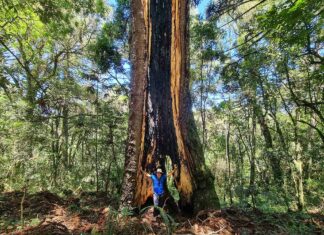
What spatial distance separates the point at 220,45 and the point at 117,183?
7733 millimetres

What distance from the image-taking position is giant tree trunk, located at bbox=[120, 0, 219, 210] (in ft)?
15.2

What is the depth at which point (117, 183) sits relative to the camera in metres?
9.35

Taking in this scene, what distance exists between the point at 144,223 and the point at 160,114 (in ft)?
5.20

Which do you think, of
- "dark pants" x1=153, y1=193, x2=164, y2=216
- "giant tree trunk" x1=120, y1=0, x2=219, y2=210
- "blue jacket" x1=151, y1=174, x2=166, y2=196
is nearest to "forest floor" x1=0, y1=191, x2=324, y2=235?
"dark pants" x1=153, y1=193, x2=164, y2=216

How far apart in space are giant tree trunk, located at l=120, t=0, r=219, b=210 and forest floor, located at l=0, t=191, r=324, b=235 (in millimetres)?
452

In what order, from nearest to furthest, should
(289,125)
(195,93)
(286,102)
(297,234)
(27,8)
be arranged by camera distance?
1. (297,234)
2. (27,8)
3. (286,102)
4. (289,125)
5. (195,93)

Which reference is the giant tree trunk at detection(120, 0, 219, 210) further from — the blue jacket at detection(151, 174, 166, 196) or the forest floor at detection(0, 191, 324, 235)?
the forest floor at detection(0, 191, 324, 235)

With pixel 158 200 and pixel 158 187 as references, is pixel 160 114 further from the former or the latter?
pixel 158 200

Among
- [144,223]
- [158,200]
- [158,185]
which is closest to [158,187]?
[158,185]

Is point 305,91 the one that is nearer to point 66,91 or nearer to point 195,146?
point 195,146

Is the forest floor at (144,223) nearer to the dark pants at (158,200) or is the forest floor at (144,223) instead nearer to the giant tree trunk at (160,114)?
the dark pants at (158,200)

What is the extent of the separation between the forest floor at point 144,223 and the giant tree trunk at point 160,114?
45 cm

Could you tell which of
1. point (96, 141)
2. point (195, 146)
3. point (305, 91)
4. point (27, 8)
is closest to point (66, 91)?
point (96, 141)

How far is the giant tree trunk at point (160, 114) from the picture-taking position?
15.2 ft
